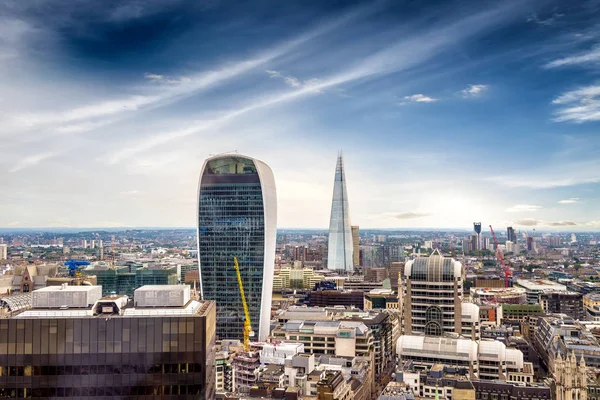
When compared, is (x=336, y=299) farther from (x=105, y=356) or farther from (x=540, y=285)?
(x=105, y=356)

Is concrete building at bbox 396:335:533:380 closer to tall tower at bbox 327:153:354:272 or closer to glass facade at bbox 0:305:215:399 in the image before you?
glass facade at bbox 0:305:215:399

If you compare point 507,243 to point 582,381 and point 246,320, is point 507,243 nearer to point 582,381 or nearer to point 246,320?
point 246,320

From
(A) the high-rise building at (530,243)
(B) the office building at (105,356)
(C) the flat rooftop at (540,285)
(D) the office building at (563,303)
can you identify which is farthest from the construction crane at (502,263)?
(B) the office building at (105,356)

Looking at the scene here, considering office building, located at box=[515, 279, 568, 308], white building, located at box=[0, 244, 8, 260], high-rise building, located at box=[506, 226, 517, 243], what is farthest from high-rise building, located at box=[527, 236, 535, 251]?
white building, located at box=[0, 244, 8, 260]

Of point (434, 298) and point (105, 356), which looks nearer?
point (105, 356)

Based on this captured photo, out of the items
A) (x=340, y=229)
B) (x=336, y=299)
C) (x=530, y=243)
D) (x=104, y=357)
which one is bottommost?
(x=336, y=299)

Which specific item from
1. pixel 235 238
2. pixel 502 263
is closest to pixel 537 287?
pixel 502 263
